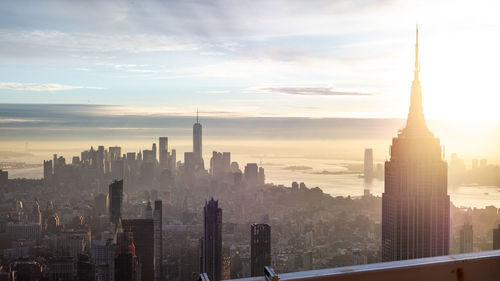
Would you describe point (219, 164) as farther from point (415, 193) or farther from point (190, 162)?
point (415, 193)

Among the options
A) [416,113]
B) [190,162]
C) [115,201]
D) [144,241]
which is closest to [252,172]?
[190,162]

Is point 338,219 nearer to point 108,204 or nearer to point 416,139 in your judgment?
point 416,139

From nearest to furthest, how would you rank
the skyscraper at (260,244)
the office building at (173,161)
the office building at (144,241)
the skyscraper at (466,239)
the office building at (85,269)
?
the skyscraper at (466,239)
the skyscraper at (260,244)
the office building at (85,269)
the office building at (144,241)
the office building at (173,161)

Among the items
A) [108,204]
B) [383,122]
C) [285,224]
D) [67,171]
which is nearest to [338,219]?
[285,224]

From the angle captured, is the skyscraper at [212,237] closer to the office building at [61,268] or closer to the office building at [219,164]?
the office building at [219,164]

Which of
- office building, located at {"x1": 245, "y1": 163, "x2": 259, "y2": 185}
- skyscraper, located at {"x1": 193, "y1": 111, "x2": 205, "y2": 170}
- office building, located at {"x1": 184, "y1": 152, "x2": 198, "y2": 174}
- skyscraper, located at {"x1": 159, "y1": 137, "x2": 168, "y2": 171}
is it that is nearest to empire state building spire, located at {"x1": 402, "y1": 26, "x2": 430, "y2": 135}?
office building, located at {"x1": 245, "y1": 163, "x2": 259, "y2": 185}

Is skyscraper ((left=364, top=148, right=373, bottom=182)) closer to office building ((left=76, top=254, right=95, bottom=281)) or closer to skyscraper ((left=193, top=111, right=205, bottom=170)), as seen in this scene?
skyscraper ((left=193, top=111, right=205, bottom=170))

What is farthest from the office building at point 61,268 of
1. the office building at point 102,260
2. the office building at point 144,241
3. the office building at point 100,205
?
the office building at point 100,205
